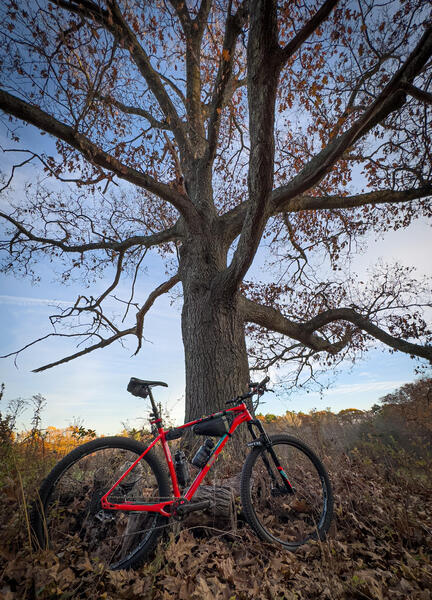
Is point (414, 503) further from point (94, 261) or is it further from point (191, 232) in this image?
point (94, 261)

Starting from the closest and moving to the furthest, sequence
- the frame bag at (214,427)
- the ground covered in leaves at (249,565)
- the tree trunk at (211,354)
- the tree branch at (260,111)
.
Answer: the ground covered in leaves at (249,565)
the frame bag at (214,427)
the tree branch at (260,111)
the tree trunk at (211,354)

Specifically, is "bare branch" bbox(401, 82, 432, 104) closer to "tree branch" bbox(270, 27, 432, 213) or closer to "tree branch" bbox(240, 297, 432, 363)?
"tree branch" bbox(270, 27, 432, 213)

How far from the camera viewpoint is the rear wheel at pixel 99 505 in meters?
2.59

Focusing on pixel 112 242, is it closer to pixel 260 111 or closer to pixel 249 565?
pixel 260 111

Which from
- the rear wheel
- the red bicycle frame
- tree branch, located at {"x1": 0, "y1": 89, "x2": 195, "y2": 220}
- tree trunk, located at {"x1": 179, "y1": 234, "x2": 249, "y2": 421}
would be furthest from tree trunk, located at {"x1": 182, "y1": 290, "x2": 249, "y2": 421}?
tree branch, located at {"x1": 0, "y1": 89, "x2": 195, "y2": 220}

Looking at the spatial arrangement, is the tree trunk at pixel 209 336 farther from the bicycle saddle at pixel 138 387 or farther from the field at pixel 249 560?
the bicycle saddle at pixel 138 387

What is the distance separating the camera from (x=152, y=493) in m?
3.21

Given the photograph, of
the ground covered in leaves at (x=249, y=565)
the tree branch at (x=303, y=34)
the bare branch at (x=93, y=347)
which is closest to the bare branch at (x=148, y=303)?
the bare branch at (x=93, y=347)

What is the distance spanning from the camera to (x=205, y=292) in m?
6.40

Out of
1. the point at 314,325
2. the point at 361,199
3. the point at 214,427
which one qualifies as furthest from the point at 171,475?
the point at 361,199

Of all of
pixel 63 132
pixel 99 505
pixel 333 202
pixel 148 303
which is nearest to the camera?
pixel 99 505

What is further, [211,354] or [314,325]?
[314,325]

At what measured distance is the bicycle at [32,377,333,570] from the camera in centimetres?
268

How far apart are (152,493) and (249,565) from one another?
1.10m
